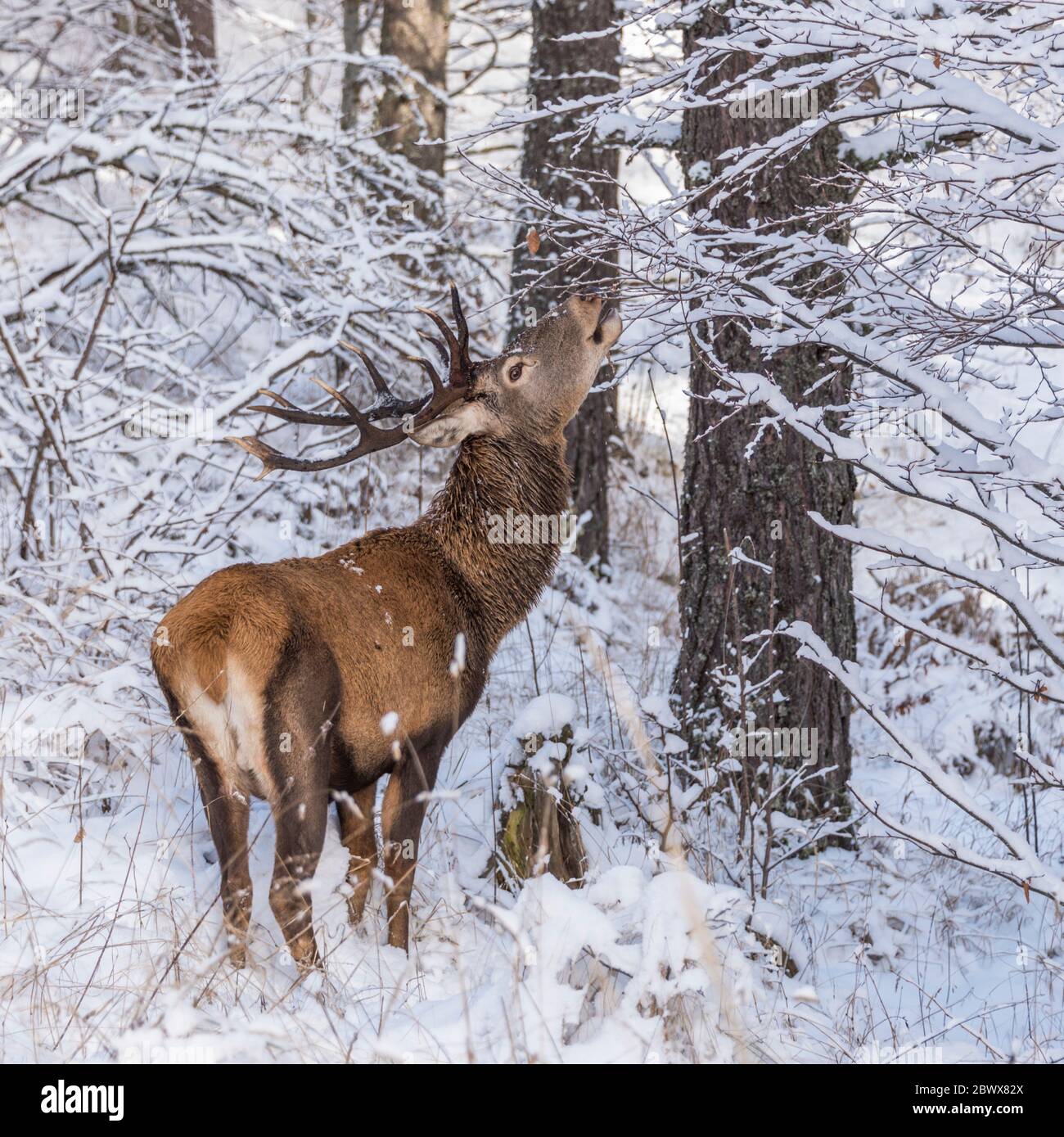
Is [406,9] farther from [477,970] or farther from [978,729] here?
[477,970]

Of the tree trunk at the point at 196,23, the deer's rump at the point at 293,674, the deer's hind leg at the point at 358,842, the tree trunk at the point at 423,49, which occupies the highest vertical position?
the tree trunk at the point at 196,23

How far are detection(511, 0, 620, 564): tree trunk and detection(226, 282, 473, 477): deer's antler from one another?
3028mm

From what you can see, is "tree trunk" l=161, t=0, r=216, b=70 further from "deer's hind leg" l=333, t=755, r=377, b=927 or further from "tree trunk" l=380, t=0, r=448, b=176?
"deer's hind leg" l=333, t=755, r=377, b=927

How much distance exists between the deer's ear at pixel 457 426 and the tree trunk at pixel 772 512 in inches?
37.8

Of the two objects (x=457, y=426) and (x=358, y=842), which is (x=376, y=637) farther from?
(x=457, y=426)

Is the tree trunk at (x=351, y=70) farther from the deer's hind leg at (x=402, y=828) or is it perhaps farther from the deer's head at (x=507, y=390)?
the deer's hind leg at (x=402, y=828)

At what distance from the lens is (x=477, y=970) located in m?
3.95

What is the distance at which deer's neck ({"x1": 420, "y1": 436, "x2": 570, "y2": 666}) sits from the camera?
4895mm

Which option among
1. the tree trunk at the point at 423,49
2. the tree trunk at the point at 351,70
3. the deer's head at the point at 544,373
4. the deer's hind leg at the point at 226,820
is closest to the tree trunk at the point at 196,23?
the tree trunk at the point at 351,70

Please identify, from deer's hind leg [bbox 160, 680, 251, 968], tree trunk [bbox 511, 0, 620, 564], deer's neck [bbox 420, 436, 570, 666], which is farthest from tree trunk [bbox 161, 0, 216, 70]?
deer's hind leg [bbox 160, 680, 251, 968]

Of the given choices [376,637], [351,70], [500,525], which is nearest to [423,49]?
[351,70]

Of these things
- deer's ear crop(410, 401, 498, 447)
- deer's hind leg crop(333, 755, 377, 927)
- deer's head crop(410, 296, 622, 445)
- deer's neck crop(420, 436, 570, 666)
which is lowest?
deer's hind leg crop(333, 755, 377, 927)

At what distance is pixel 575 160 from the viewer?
27.6 ft

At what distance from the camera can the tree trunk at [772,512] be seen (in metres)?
5.32
